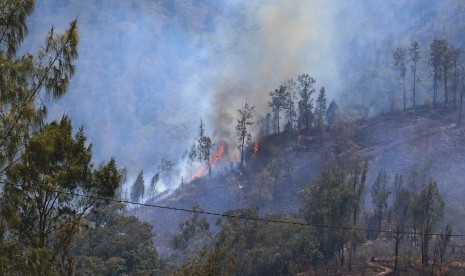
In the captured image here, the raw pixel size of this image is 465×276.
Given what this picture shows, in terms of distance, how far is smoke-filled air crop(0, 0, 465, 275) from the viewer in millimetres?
11547

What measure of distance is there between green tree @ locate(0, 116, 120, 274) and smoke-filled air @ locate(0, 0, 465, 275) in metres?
0.05

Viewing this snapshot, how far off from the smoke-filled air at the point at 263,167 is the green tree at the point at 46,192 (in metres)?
0.05

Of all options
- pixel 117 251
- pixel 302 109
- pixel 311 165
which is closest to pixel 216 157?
pixel 302 109

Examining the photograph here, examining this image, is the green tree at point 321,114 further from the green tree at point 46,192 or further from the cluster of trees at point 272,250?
the green tree at point 46,192

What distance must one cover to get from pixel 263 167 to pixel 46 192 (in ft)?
293

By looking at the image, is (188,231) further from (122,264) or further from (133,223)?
(122,264)

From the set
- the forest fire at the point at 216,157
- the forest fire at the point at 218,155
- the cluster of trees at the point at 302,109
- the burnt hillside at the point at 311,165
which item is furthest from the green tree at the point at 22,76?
the forest fire at the point at 218,155

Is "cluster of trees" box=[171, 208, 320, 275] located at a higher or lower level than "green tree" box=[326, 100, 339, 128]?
lower

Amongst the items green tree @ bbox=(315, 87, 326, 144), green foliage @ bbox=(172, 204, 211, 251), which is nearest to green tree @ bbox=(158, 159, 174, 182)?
green tree @ bbox=(315, 87, 326, 144)

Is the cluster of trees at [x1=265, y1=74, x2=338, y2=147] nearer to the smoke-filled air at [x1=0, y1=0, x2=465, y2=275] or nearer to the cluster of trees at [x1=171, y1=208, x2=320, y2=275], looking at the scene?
the smoke-filled air at [x1=0, y1=0, x2=465, y2=275]

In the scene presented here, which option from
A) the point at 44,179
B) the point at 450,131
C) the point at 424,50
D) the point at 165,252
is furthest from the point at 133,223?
the point at 424,50

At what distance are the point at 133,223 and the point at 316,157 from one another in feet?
153

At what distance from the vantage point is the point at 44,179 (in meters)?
12.7

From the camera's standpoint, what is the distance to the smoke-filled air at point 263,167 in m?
11.5
